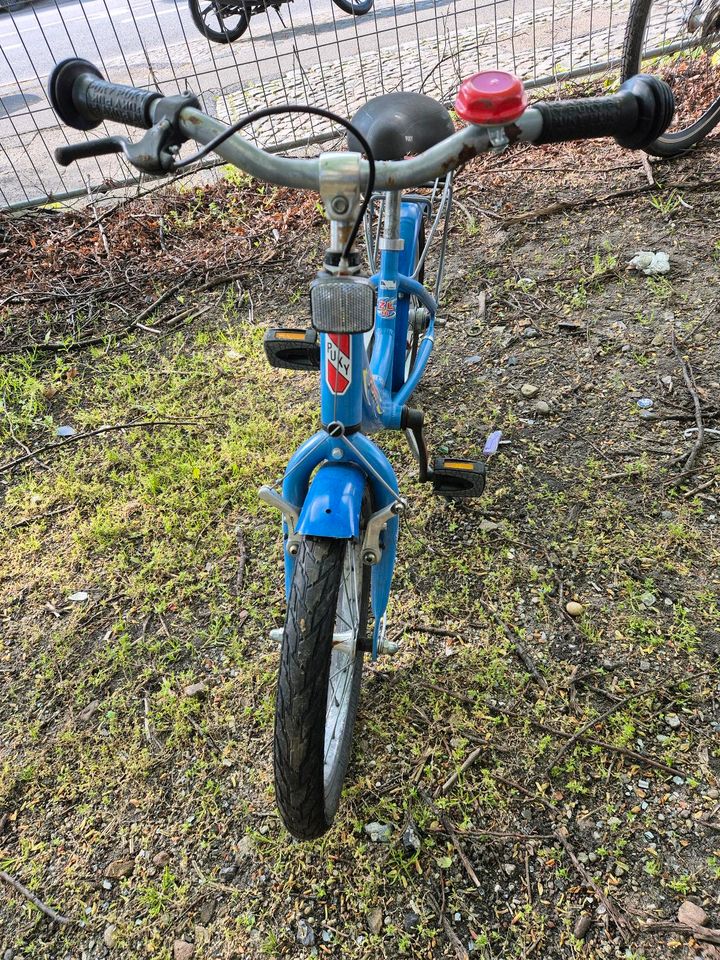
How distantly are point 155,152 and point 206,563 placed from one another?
5.11 ft

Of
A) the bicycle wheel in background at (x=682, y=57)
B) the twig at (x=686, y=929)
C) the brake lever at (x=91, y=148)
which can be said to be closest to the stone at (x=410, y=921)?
the twig at (x=686, y=929)

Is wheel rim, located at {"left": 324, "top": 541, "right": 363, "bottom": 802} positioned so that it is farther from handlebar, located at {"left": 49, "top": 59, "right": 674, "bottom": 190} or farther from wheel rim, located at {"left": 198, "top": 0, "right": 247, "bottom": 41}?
wheel rim, located at {"left": 198, "top": 0, "right": 247, "bottom": 41}

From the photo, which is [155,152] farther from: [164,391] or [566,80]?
[566,80]

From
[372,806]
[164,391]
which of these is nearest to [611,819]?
[372,806]

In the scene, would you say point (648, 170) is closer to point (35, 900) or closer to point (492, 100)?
point (492, 100)

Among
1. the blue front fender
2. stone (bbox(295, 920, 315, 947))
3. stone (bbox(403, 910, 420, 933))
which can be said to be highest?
the blue front fender

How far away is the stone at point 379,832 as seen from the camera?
1.72 meters

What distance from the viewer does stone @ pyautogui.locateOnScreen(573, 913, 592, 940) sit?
153 cm

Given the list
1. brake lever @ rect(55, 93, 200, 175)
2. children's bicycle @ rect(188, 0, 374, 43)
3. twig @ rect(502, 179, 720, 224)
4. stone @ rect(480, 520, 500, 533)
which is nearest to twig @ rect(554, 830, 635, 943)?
stone @ rect(480, 520, 500, 533)

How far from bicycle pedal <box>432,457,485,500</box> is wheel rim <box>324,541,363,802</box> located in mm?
759

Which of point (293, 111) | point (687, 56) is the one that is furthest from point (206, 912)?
point (687, 56)

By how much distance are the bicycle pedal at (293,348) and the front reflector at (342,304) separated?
122 centimetres

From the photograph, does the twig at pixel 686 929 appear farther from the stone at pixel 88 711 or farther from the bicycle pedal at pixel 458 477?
the stone at pixel 88 711

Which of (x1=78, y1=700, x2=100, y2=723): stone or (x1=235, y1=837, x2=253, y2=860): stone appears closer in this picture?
(x1=235, y1=837, x2=253, y2=860): stone
